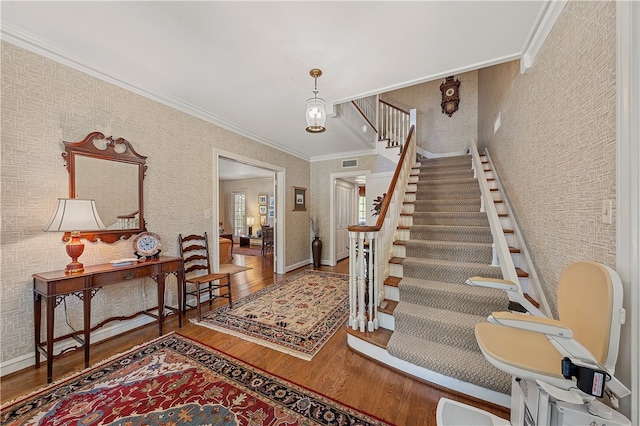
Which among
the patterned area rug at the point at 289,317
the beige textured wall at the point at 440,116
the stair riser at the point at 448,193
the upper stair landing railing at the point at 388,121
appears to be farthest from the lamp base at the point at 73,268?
the beige textured wall at the point at 440,116

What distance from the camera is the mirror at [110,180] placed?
2.11m

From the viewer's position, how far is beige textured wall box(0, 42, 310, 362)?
5.86ft

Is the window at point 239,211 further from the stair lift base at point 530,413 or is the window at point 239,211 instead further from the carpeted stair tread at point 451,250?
the stair lift base at point 530,413

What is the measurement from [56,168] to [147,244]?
0.96 metres

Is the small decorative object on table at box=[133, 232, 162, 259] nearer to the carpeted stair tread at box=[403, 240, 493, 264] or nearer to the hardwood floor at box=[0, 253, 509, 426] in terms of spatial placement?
the hardwood floor at box=[0, 253, 509, 426]

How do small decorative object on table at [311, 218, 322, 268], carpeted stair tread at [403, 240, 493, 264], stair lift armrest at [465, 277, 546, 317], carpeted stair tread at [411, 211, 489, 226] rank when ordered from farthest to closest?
small decorative object on table at [311, 218, 322, 268] < carpeted stair tread at [411, 211, 489, 226] < carpeted stair tread at [403, 240, 493, 264] < stair lift armrest at [465, 277, 546, 317]

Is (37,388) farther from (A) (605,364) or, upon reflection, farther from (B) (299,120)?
(B) (299,120)

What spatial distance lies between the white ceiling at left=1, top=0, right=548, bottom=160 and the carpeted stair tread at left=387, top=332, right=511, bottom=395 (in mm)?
2422

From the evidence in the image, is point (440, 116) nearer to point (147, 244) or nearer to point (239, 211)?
point (147, 244)

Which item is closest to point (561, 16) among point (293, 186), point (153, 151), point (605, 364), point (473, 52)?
point (473, 52)

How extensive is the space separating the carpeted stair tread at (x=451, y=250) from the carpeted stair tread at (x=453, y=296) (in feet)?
1.16

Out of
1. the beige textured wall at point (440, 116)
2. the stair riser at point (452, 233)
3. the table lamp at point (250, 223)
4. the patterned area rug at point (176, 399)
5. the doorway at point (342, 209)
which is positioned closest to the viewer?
the patterned area rug at point (176, 399)

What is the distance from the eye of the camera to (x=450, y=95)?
5203 millimetres

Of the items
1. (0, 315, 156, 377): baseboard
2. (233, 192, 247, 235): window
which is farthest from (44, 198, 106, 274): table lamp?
(233, 192, 247, 235): window
